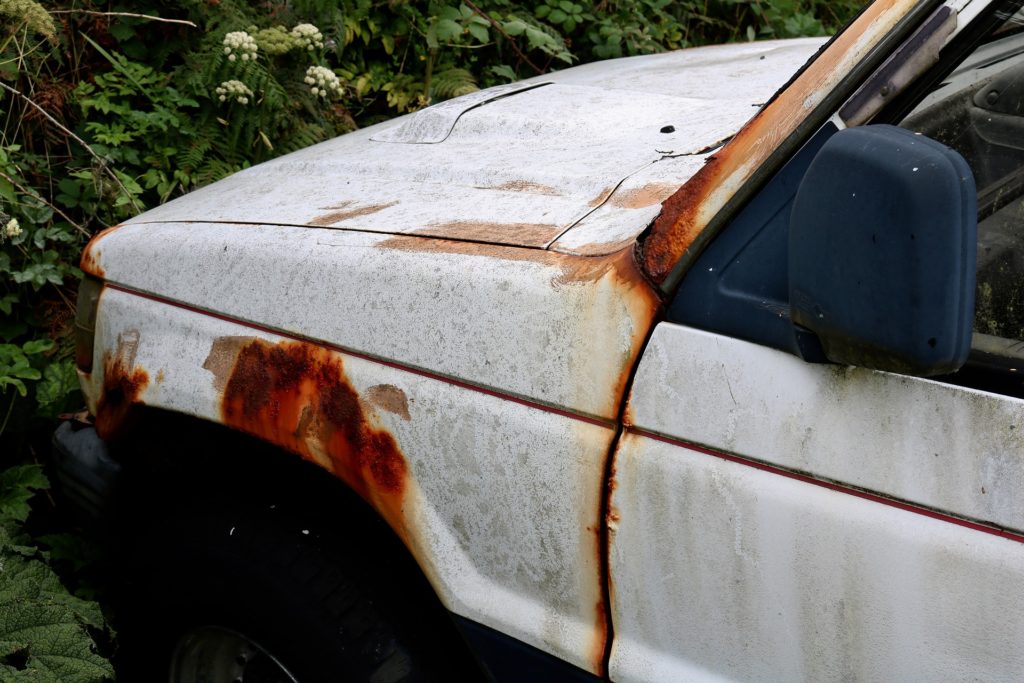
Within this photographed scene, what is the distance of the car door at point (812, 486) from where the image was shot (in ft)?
3.98

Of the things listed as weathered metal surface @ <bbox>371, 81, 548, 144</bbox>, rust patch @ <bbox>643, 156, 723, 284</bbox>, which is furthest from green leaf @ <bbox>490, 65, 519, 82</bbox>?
rust patch @ <bbox>643, 156, 723, 284</bbox>

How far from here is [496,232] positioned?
1704 mm

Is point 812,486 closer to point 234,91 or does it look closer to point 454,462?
point 454,462

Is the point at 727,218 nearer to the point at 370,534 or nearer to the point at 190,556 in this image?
the point at 370,534

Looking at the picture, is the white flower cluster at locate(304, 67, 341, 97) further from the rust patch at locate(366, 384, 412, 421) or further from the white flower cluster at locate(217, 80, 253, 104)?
the rust patch at locate(366, 384, 412, 421)

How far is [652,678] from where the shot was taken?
148 centimetres

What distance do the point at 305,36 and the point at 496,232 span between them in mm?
2484

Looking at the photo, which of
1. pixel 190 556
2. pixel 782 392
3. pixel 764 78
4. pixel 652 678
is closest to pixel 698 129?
pixel 764 78

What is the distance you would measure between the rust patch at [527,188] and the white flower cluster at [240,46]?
2.08 m

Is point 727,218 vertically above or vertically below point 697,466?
above

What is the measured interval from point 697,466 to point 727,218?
0.32 m

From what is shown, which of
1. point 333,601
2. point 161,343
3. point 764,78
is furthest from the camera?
point 764,78

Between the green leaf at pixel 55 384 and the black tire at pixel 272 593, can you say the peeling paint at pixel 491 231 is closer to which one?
the black tire at pixel 272 593

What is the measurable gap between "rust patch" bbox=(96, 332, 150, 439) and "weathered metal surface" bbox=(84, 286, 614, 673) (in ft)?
0.65
